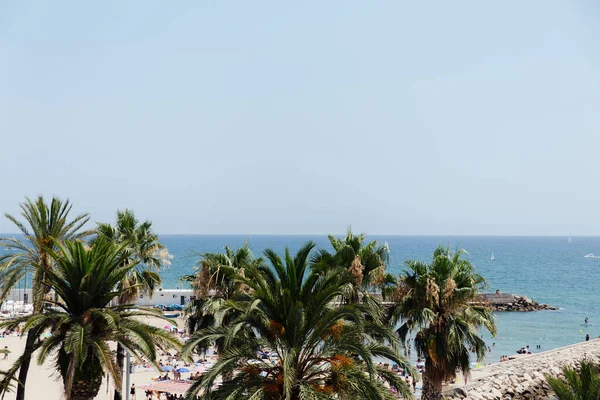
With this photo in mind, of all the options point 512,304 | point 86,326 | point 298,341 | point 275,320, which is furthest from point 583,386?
point 512,304

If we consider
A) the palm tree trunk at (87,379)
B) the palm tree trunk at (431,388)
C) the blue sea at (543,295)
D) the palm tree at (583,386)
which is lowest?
the blue sea at (543,295)

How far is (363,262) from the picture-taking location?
67.3 feet

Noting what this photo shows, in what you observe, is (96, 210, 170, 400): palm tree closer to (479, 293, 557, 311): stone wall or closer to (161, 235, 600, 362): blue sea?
(161, 235, 600, 362): blue sea

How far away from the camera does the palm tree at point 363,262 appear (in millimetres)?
19750

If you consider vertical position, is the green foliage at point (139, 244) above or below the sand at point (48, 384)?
above

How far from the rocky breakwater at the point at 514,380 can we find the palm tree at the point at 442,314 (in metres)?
8.25

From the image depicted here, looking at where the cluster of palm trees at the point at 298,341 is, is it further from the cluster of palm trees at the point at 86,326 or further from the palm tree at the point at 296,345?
the cluster of palm trees at the point at 86,326

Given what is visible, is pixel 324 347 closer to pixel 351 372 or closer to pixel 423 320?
pixel 351 372

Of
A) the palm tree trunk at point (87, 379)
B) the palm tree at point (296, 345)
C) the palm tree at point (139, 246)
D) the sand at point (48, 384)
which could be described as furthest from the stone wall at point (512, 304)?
the palm tree trunk at point (87, 379)

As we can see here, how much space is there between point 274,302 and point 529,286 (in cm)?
11853

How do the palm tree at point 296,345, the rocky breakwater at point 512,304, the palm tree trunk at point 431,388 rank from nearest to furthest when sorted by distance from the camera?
the palm tree at point 296,345
the palm tree trunk at point 431,388
the rocky breakwater at point 512,304

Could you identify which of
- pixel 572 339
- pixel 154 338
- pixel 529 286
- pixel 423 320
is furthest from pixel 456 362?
pixel 529 286

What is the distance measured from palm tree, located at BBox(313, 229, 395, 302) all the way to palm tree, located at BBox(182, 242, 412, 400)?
5.10 meters

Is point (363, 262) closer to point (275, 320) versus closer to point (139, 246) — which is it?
point (275, 320)
